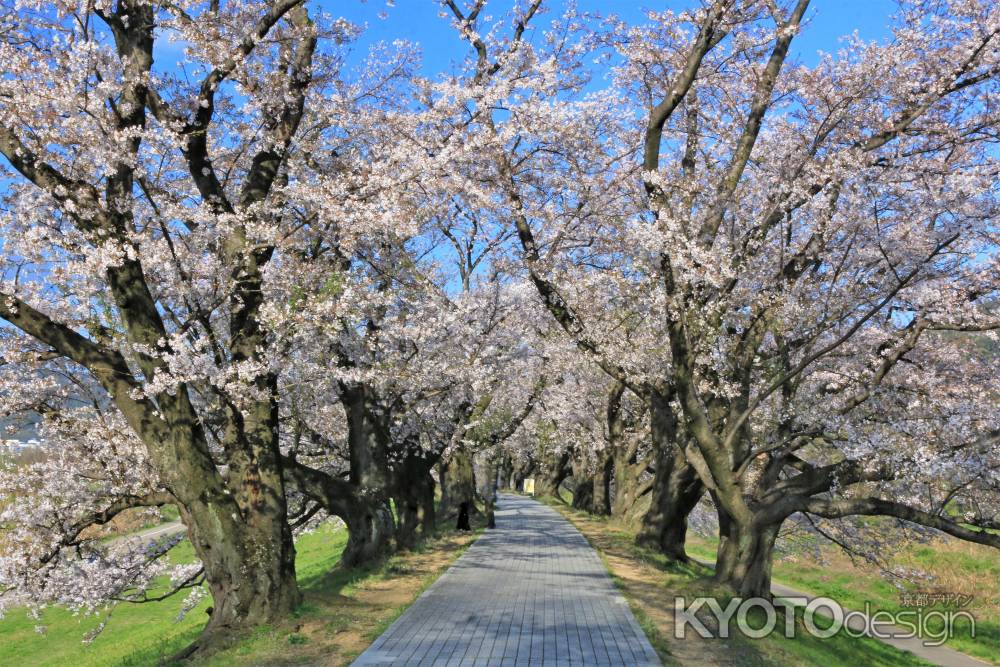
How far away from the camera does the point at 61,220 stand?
9.35m

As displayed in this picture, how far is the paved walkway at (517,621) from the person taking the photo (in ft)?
26.1

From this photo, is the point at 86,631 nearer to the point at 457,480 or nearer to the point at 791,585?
the point at 457,480

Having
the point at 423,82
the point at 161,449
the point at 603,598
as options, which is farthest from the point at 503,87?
the point at 603,598

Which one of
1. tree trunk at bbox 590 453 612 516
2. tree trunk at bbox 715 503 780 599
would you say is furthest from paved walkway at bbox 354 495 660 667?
tree trunk at bbox 590 453 612 516

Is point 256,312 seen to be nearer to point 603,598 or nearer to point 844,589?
point 603,598

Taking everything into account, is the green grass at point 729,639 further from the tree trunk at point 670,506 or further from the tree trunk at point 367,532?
the tree trunk at point 367,532

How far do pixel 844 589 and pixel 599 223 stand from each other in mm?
25917

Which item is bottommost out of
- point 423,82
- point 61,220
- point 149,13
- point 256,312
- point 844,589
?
point 844,589

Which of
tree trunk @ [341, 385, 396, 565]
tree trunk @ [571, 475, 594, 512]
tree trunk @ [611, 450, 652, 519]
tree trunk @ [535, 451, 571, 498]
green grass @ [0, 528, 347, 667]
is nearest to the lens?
tree trunk @ [341, 385, 396, 565]

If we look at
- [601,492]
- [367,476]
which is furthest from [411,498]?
[601,492]

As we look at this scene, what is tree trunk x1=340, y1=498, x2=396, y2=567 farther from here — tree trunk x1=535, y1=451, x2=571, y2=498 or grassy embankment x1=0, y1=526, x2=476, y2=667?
tree trunk x1=535, y1=451, x2=571, y2=498

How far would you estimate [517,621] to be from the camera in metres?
9.88

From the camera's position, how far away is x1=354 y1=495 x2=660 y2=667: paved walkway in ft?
26.1

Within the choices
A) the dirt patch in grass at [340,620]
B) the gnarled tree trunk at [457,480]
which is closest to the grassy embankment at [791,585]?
the dirt patch in grass at [340,620]
